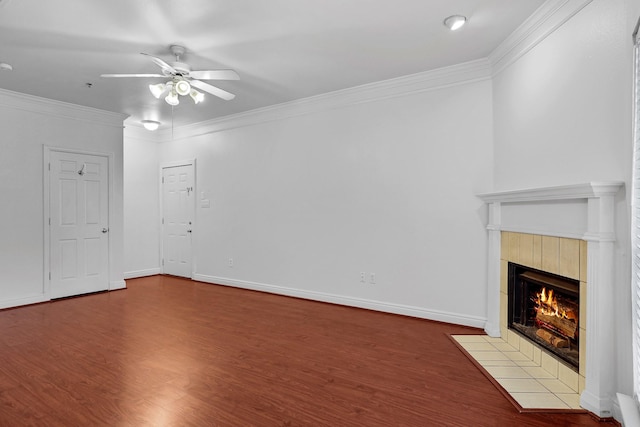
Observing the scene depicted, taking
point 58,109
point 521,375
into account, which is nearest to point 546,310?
point 521,375

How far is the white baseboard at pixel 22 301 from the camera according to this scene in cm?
458

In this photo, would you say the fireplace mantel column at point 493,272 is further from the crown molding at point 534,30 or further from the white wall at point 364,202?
the crown molding at point 534,30

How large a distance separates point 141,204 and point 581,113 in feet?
22.3

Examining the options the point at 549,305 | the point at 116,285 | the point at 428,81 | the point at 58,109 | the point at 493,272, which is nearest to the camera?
the point at 549,305

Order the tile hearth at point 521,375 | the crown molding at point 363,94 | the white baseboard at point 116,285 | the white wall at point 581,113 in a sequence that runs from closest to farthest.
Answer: the white wall at point 581,113 → the tile hearth at point 521,375 → the crown molding at point 363,94 → the white baseboard at point 116,285

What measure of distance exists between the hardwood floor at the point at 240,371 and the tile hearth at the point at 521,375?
0.37 feet

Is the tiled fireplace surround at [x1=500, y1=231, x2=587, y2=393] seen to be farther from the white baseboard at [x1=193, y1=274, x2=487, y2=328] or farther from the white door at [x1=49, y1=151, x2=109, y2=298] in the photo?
the white door at [x1=49, y1=151, x2=109, y2=298]

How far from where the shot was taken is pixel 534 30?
296 cm

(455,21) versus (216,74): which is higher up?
(455,21)

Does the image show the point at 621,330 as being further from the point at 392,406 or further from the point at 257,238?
the point at 257,238

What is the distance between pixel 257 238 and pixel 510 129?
3.73 metres

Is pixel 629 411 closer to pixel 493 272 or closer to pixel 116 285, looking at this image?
pixel 493 272

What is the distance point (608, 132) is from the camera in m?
2.22

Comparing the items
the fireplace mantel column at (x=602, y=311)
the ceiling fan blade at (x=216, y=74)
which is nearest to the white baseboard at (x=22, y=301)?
the ceiling fan blade at (x=216, y=74)
